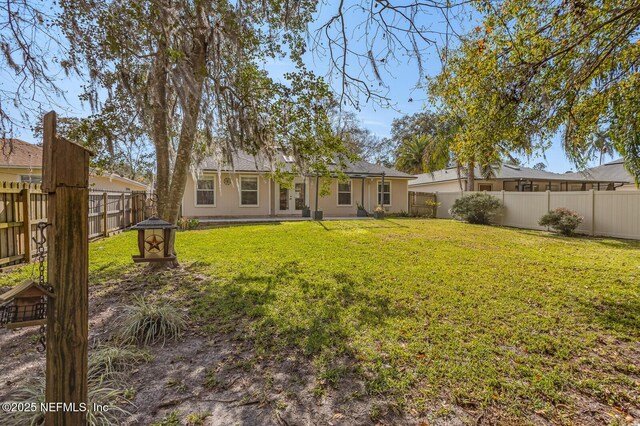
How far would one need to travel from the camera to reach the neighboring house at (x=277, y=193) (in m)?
14.6

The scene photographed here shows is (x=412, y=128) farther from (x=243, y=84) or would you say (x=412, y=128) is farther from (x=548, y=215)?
(x=243, y=84)

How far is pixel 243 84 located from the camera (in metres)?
5.32

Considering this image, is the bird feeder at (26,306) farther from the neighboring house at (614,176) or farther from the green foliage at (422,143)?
the neighboring house at (614,176)

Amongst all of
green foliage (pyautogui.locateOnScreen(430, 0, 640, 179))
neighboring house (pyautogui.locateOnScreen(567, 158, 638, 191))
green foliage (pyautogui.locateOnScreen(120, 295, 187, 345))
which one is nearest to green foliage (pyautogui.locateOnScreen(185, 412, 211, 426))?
green foliage (pyautogui.locateOnScreen(120, 295, 187, 345))

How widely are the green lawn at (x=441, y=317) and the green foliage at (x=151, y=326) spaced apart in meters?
0.37

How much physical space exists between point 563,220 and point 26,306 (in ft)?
44.6

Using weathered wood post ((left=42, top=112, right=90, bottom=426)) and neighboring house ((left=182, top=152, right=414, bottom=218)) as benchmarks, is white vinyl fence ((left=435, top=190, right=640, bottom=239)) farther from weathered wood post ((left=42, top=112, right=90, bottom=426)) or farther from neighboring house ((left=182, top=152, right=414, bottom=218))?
weathered wood post ((left=42, top=112, right=90, bottom=426))

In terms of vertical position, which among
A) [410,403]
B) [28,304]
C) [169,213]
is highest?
[169,213]

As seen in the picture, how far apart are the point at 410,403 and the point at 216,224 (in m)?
12.0

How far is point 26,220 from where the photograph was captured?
5785 millimetres

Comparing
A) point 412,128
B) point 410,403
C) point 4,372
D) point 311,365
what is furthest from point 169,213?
point 412,128

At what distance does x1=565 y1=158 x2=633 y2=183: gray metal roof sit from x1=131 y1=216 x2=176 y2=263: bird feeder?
26.2 meters

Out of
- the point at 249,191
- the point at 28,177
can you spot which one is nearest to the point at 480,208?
the point at 249,191

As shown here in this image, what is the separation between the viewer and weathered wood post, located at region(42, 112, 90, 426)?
159 cm
